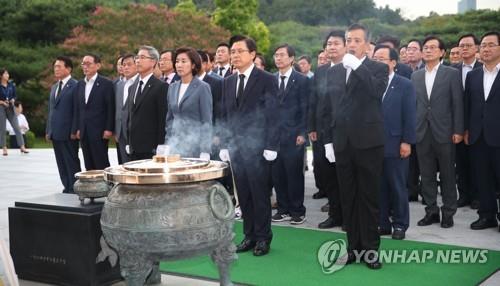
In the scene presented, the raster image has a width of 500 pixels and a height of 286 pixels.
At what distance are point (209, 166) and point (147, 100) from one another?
214 centimetres

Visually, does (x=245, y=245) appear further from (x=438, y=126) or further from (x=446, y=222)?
(x=438, y=126)

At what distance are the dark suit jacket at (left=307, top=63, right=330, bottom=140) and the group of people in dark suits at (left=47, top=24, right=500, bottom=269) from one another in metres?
0.01

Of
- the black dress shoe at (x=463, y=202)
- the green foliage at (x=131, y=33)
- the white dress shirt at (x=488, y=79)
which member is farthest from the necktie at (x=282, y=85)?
the green foliage at (x=131, y=33)

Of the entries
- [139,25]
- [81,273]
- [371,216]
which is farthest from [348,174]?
[139,25]

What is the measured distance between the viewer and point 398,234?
5.03 meters

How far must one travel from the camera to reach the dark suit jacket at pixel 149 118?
5.38m

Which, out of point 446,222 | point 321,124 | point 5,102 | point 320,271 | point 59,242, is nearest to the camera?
point 59,242

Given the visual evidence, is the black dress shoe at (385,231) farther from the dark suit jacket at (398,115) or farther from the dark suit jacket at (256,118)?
the dark suit jacket at (256,118)

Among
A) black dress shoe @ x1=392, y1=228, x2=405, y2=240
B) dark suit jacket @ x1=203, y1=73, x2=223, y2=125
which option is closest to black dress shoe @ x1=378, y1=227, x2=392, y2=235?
black dress shoe @ x1=392, y1=228, x2=405, y2=240

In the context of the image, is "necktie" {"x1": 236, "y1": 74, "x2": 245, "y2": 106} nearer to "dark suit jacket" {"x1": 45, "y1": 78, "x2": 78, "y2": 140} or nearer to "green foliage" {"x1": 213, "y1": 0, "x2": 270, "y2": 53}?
"dark suit jacket" {"x1": 45, "y1": 78, "x2": 78, "y2": 140}

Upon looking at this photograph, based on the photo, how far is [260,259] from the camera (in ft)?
14.9

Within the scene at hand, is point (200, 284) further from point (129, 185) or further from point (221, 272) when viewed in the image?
point (129, 185)

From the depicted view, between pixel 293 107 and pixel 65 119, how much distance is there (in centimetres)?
294

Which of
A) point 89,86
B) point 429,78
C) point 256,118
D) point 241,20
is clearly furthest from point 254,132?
point 241,20
